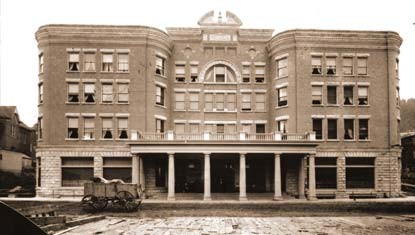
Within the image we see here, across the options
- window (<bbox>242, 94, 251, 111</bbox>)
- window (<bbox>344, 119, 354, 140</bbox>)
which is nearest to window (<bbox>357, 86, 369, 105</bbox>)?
window (<bbox>344, 119, 354, 140</bbox>)

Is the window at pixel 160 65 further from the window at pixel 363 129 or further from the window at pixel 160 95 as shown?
the window at pixel 363 129

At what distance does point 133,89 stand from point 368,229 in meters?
24.2

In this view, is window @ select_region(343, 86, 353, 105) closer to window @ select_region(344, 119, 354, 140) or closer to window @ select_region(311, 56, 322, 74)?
window @ select_region(344, 119, 354, 140)

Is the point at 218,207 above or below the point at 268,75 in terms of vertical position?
below

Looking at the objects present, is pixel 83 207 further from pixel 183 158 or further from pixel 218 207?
pixel 183 158

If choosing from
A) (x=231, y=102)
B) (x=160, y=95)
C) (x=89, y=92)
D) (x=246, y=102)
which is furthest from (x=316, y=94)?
(x=89, y=92)

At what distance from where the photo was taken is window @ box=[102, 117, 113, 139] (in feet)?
116

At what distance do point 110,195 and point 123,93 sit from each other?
1347cm

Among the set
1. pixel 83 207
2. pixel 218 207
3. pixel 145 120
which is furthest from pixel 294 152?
pixel 83 207

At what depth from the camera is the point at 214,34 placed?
1531 inches

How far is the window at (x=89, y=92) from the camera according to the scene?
117ft

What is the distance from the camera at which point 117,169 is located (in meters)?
34.9

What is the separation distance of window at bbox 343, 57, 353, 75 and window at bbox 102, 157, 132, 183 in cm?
2119

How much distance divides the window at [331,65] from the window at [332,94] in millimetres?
1375
